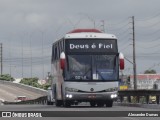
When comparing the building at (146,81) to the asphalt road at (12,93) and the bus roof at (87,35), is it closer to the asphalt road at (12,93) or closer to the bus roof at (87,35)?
the asphalt road at (12,93)

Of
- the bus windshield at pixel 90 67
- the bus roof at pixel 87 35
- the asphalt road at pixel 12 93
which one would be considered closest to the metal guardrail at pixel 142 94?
the bus windshield at pixel 90 67

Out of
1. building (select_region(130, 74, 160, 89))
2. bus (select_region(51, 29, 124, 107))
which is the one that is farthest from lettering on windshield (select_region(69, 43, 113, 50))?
building (select_region(130, 74, 160, 89))

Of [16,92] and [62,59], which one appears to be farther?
[16,92]

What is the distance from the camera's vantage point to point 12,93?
114125mm

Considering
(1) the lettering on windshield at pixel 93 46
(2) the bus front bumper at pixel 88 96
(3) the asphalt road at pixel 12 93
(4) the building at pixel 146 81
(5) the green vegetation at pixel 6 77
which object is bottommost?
(2) the bus front bumper at pixel 88 96

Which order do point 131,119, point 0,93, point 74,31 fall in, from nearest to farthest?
point 131,119, point 74,31, point 0,93

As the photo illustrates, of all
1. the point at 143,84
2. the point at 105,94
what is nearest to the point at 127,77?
the point at 143,84

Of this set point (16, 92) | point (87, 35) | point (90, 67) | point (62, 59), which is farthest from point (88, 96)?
point (16, 92)

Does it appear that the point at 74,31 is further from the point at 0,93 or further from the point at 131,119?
the point at 0,93

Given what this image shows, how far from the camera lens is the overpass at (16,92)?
106562mm

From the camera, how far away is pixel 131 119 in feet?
71.8

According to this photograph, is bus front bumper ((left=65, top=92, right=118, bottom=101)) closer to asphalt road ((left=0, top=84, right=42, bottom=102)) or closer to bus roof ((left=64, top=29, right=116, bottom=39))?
bus roof ((left=64, top=29, right=116, bottom=39))

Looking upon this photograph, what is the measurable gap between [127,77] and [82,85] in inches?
4888

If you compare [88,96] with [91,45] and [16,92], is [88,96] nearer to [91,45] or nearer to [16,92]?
[91,45]
